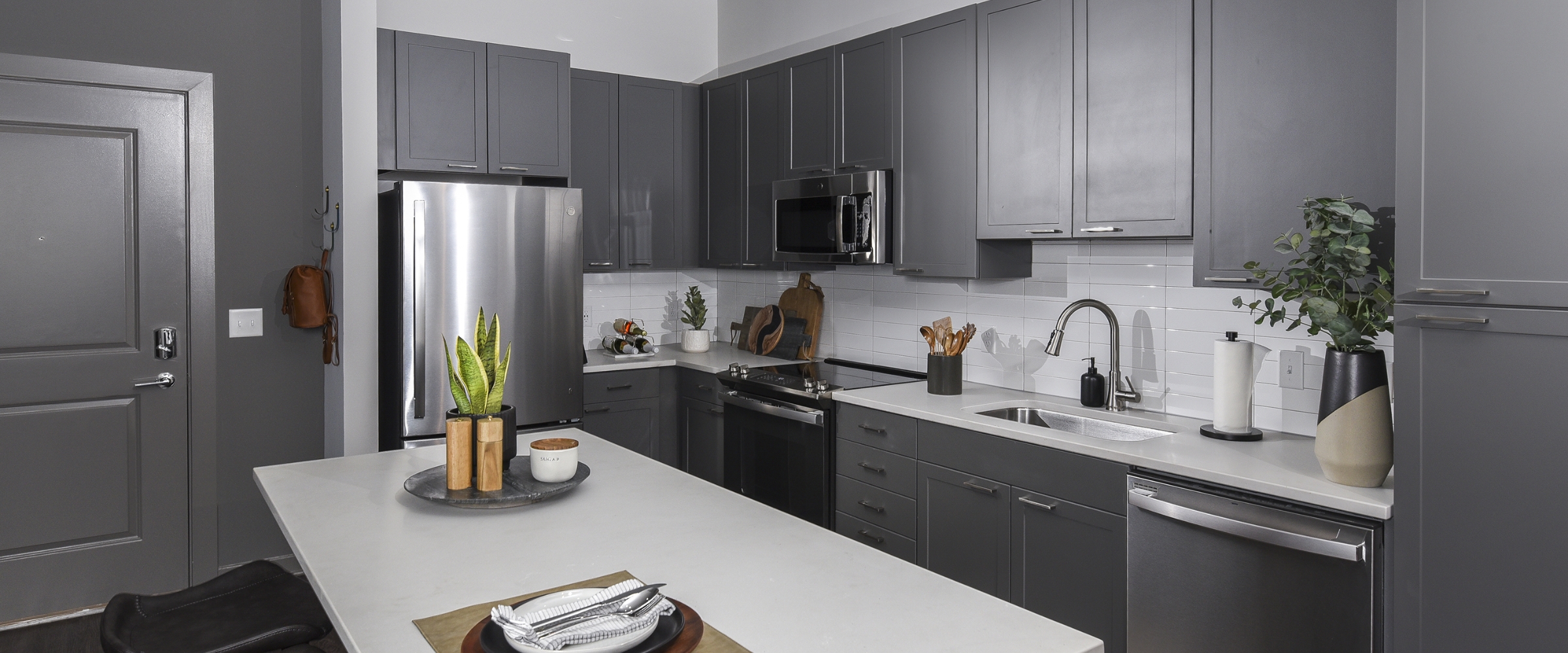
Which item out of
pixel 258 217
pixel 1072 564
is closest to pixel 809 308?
pixel 1072 564

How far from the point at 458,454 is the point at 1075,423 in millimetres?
2166

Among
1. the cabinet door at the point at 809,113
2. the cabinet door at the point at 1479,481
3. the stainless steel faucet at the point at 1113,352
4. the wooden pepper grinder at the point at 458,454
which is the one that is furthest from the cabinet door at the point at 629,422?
the cabinet door at the point at 1479,481

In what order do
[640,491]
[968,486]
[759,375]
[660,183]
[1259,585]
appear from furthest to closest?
1. [660,183]
2. [759,375]
3. [968,486]
4. [1259,585]
5. [640,491]

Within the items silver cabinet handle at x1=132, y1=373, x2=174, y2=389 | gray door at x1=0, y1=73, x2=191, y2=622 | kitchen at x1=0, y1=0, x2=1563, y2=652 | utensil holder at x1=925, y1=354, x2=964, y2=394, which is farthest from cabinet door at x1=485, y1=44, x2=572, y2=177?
utensil holder at x1=925, y1=354, x2=964, y2=394

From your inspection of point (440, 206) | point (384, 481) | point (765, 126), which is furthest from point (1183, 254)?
point (440, 206)

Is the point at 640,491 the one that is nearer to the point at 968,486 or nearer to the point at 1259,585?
the point at 968,486

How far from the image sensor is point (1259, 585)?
2213mm

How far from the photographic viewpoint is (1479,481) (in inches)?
70.5

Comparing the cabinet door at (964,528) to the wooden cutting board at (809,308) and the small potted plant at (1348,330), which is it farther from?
the wooden cutting board at (809,308)

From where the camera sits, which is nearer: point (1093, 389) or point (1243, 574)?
point (1243, 574)

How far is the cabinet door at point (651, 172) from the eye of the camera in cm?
471

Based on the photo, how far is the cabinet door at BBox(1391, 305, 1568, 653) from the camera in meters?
1.69

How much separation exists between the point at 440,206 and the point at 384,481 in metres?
1.75

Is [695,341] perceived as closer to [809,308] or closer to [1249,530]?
[809,308]
